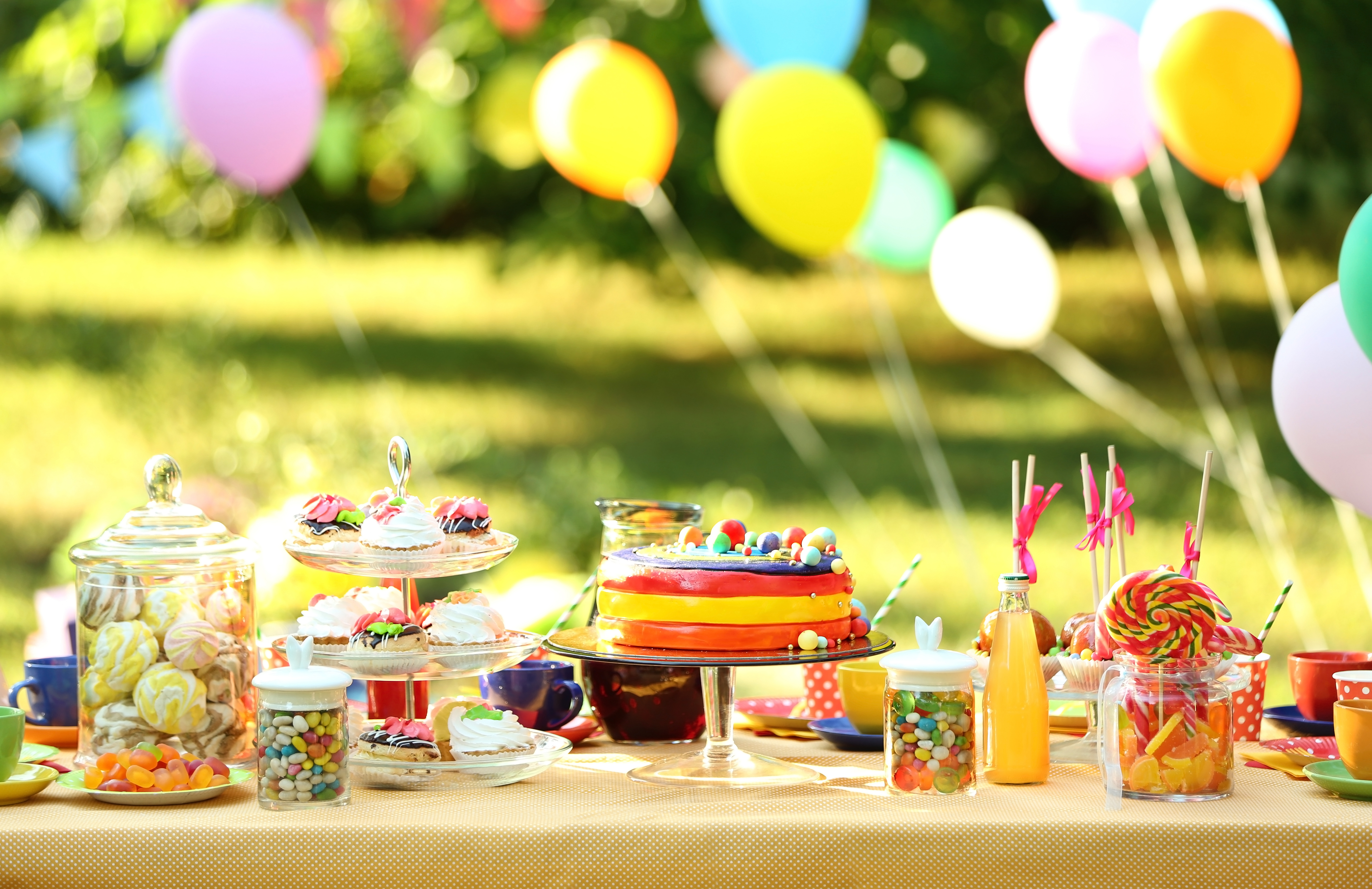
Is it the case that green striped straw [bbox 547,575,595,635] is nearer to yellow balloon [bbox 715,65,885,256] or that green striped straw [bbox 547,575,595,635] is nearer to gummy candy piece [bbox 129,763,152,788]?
gummy candy piece [bbox 129,763,152,788]

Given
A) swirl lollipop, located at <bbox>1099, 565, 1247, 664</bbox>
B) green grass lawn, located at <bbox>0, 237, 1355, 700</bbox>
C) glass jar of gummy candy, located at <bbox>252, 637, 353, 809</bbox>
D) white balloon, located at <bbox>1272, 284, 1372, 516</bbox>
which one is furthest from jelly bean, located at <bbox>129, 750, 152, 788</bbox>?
green grass lawn, located at <bbox>0, 237, 1355, 700</bbox>

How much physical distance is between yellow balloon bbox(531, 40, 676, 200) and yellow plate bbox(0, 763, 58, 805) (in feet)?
7.83

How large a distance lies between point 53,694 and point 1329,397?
65.0 inches

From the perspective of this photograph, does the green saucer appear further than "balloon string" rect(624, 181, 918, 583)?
No

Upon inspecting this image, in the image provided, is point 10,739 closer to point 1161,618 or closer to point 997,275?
point 1161,618

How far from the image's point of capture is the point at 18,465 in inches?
256

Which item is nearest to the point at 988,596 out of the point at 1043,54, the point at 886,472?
the point at 886,472

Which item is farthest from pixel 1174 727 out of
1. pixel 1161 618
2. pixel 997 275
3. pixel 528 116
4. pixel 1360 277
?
pixel 528 116

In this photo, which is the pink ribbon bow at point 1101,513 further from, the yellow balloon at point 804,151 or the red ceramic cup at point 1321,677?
the yellow balloon at point 804,151

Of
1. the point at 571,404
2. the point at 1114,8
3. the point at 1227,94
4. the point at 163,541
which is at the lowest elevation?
the point at 163,541

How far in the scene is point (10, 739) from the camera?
1.52m

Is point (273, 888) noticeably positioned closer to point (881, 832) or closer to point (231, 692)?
point (231, 692)

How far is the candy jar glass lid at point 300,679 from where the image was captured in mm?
1434

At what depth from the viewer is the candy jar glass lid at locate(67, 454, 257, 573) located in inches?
62.2
